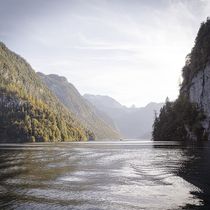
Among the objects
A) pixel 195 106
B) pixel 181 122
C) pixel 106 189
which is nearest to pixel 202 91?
pixel 195 106

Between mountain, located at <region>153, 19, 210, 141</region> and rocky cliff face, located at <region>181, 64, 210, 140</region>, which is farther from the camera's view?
mountain, located at <region>153, 19, 210, 141</region>

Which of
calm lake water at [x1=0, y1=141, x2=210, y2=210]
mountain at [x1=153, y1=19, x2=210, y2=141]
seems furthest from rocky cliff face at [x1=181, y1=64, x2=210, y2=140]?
calm lake water at [x1=0, y1=141, x2=210, y2=210]

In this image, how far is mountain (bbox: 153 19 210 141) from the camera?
501 ft

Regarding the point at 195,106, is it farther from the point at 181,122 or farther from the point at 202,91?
the point at 181,122

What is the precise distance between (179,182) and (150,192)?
6350 millimetres

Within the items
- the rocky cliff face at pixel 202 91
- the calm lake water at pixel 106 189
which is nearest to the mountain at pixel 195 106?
the rocky cliff face at pixel 202 91

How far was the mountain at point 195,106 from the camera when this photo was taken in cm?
15275

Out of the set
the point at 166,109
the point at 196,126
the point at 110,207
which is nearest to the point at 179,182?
the point at 110,207

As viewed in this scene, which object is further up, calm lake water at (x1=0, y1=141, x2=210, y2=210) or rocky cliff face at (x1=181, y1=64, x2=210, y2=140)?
rocky cliff face at (x1=181, y1=64, x2=210, y2=140)

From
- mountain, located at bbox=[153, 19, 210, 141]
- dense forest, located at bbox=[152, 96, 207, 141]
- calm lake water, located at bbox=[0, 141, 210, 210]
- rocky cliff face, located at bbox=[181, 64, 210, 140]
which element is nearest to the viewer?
calm lake water, located at bbox=[0, 141, 210, 210]

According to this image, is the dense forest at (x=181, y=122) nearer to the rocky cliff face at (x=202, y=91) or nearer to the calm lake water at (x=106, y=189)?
the rocky cliff face at (x=202, y=91)

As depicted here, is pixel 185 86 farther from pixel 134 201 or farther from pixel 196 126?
pixel 134 201

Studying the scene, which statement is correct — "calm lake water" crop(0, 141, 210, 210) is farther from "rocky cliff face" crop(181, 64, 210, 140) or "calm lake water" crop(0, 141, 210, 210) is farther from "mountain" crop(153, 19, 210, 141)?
"mountain" crop(153, 19, 210, 141)

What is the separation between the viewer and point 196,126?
506 feet
